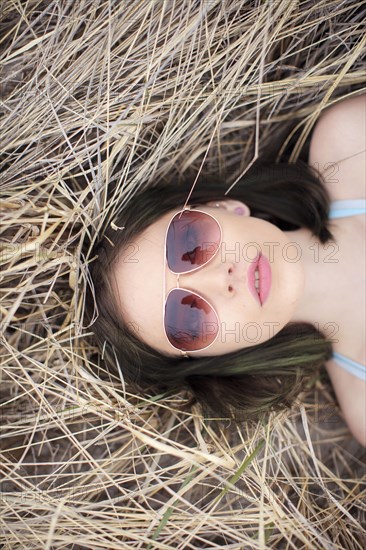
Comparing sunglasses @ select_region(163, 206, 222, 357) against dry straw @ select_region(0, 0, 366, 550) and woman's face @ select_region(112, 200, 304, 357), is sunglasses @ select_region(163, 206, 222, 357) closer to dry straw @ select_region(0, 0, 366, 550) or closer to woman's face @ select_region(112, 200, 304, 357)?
woman's face @ select_region(112, 200, 304, 357)

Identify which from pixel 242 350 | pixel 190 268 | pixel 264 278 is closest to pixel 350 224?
pixel 264 278

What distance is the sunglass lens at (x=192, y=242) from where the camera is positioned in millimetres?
2037

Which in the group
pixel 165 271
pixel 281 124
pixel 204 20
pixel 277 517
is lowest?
pixel 277 517

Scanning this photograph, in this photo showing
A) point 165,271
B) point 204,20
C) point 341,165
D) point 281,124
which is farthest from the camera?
point 281,124

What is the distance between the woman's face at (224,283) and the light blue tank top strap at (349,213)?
1.38ft

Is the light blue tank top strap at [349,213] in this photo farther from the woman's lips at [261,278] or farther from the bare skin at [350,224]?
the woman's lips at [261,278]

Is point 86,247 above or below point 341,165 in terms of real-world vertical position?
below

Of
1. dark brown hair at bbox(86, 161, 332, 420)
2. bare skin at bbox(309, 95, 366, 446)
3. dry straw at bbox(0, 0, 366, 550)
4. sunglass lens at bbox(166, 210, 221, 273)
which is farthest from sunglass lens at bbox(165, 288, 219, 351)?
bare skin at bbox(309, 95, 366, 446)

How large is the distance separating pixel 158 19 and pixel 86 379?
1.64 metres

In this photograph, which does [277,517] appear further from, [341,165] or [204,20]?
[204,20]

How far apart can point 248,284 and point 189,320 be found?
10.5 inches

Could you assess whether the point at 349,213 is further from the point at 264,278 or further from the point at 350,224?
the point at 264,278

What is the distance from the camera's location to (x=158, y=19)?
2.34 meters

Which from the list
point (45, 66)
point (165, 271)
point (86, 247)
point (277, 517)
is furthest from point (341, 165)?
point (277, 517)
